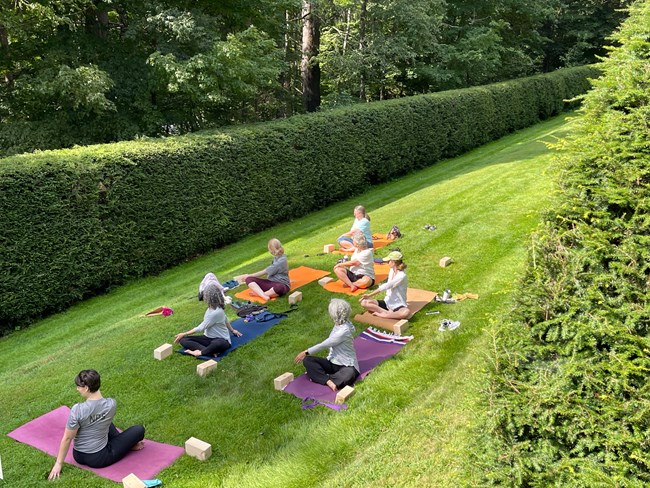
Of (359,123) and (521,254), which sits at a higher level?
(359,123)

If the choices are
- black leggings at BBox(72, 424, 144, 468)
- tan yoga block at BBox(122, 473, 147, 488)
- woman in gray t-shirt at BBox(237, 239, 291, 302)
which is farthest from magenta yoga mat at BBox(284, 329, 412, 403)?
woman in gray t-shirt at BBox(237, 239, 291, 302)

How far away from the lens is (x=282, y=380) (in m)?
7.37

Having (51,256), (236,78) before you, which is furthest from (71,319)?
(236,78)

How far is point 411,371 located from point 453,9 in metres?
28.8

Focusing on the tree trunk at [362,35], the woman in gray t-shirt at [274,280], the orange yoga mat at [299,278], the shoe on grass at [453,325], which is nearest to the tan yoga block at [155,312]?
the orange yoga mat at [299,278]

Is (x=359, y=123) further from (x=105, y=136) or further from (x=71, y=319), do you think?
(x=71, y=319)

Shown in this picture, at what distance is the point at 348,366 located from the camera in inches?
287

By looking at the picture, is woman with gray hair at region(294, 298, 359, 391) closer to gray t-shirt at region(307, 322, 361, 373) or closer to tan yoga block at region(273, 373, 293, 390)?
gray t-shirt at region(307, 322, 361, 373)

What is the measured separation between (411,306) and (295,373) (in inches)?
102

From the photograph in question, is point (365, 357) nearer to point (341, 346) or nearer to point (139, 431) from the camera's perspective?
point (341, 346)

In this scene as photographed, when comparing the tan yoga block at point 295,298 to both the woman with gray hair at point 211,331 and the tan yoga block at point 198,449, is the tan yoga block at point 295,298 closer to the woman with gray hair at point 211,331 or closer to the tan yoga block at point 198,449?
the woman with gray hair at point 211,331

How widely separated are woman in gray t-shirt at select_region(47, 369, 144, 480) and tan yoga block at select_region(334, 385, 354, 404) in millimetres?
2401

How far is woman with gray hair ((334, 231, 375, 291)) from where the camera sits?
1047 centimetres

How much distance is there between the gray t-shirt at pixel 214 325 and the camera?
331 inches
